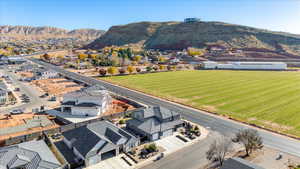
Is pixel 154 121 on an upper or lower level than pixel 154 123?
upper

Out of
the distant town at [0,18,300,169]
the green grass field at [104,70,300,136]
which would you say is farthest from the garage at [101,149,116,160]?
the green grass field at [104,70,300,136]

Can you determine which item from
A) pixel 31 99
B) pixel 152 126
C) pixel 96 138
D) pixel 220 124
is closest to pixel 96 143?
pixel 96 138

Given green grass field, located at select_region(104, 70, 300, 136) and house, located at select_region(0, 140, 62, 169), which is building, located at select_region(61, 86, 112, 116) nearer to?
house, located at select_region(0, 140, 62, 169)

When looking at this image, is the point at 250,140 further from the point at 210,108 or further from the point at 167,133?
the point at 210,108

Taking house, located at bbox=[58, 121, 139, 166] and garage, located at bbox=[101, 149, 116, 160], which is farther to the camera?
garage, located at bbox=[101, 149, 116, 160]

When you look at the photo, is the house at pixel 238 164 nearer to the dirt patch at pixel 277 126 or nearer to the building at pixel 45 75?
the dirt patch at pixel 277 126

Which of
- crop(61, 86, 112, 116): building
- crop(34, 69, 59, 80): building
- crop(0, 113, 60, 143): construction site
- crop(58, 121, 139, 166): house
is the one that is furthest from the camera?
crop(34, 69, 59, 80): building

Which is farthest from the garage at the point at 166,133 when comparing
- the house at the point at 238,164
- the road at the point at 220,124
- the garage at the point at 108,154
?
the house at the point at 238,164
